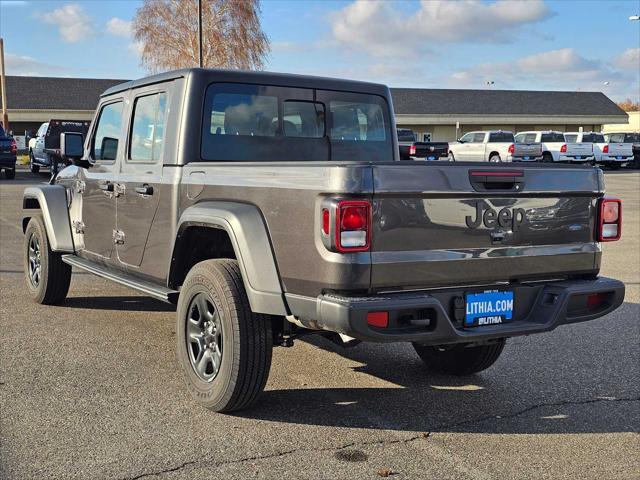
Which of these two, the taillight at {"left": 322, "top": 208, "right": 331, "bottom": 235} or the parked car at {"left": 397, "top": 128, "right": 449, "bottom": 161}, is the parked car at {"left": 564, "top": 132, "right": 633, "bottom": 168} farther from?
the taillight at {"left": 322, "top": 208, "right": 331, "bottom": 235}

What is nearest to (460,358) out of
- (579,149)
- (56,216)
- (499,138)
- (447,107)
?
(56,216)

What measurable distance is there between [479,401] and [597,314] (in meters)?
0.90

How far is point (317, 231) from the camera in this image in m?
3.82

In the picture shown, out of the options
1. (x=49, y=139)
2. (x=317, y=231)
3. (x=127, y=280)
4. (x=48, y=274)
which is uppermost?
(x=49, y=139)

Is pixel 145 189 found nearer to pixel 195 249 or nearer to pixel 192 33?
pixel 195 249

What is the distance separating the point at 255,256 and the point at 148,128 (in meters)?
1.86

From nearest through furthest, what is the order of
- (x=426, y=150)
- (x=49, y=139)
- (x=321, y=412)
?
Result: (x=321, y=412)
(x=49, y=139)
(x=426, y=150)

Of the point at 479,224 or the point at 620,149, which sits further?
the point at 620,149

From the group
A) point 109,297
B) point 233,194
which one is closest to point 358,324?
point 233,194

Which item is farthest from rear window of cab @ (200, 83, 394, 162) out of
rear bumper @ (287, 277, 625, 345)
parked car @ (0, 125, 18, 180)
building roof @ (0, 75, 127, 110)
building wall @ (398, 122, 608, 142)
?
building wall @ (398, 122, 608, 142)

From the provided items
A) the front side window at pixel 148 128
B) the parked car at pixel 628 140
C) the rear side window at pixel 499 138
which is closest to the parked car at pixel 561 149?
the rear side window at pixel 499 138

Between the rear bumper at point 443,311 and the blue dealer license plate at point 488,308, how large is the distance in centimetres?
3

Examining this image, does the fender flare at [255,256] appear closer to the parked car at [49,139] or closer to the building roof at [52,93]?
the parked car at [49,139]

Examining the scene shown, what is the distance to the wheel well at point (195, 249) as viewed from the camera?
15.9 ft
